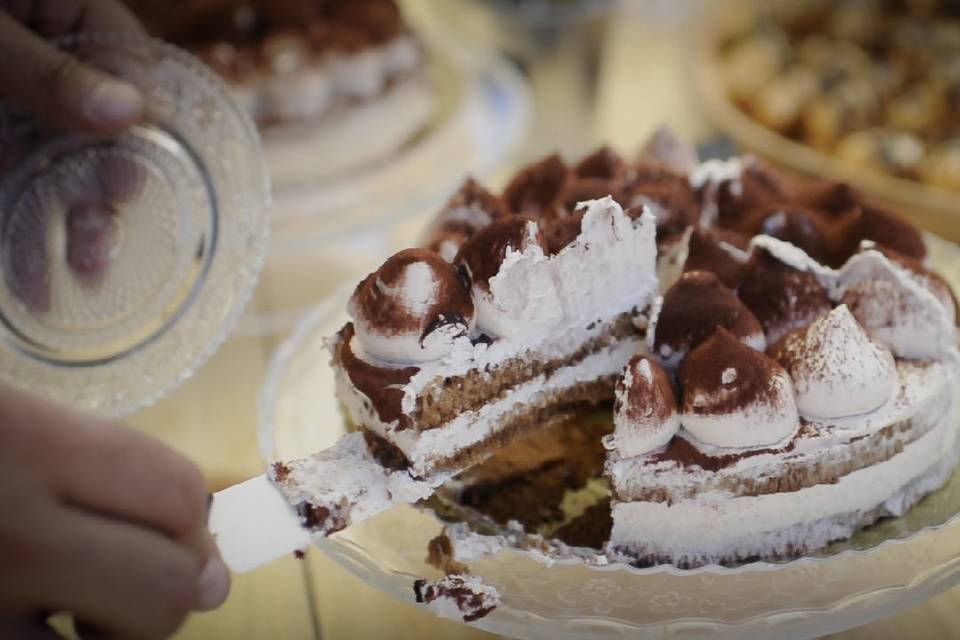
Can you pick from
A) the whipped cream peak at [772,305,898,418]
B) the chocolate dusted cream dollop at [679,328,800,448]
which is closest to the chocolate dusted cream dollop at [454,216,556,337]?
the chocolate dusted cream dollop at [679,328,800,448]

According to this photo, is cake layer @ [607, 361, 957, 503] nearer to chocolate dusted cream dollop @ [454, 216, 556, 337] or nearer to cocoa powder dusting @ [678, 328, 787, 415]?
cocoa powder dusting @ [678, 328, 787, 415]

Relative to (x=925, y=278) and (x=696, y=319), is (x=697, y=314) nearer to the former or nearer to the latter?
(x=696, y=319)

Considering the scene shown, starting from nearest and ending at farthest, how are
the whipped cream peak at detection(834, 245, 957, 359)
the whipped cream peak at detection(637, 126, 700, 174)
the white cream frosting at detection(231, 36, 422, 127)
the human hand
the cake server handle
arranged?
the human hand
the cake server handle
the whipped cream peak at detection(834, 245, 957, 359)
the whipped cream peak at detection(637, 126, 700, 174)
the white cream frosting at detection(231, 36, 422, 127)

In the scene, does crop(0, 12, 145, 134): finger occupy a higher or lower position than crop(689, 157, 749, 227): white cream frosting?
higher

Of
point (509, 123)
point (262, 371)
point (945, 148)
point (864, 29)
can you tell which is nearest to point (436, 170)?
point (509, 123)

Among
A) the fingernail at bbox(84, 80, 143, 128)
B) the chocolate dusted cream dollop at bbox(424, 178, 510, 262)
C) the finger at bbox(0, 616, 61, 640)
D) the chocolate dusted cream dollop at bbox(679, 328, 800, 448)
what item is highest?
the fingernail at bbox(84, 80, 143, 128)

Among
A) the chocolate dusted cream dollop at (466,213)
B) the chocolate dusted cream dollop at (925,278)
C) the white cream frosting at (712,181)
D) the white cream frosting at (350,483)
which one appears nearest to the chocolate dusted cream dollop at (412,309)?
the white cream frosting at (350,483)

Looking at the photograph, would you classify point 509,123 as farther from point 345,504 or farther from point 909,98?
point 345,504
